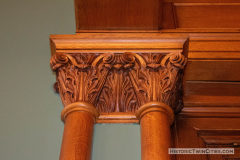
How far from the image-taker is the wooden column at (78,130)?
4.91 ft

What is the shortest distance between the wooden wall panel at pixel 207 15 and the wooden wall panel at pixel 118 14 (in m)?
0.49

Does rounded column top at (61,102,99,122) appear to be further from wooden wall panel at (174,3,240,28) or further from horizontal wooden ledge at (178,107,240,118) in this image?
wooden wall panel at (174,3,240,28)

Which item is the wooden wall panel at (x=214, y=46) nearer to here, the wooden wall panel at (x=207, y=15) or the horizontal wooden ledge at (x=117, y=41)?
the horizontal wooden ledge at (x=117, y=41)

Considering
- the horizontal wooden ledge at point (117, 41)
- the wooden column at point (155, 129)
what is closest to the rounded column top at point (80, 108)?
the wooden column at point (155, 129)

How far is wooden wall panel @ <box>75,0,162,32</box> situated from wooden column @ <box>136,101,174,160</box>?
58 cm

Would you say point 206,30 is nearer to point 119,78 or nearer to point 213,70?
point 213,70

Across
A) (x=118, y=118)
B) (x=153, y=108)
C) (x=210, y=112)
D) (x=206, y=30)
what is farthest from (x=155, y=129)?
(x=206, y=30)

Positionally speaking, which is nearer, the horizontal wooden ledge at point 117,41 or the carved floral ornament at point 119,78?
the carved floral ornament at point 119,78

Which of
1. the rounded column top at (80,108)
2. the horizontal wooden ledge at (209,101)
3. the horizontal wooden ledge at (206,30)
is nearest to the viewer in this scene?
the rounded column top at (80,108)

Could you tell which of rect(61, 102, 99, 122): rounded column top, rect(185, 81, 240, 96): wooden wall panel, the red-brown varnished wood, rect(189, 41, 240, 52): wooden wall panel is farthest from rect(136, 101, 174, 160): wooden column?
the red-brown varnished wood

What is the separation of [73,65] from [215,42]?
37.8 inches

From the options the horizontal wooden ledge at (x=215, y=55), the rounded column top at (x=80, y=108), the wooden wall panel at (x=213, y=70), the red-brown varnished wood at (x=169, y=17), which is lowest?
the rounded column top at (x=80, y=108)

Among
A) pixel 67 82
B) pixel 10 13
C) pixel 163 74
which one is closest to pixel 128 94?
pixel 163 74

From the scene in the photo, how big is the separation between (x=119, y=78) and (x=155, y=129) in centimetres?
41
